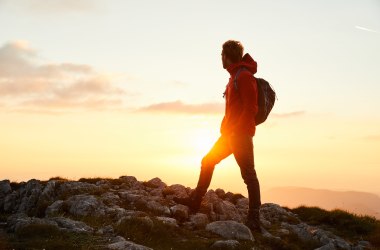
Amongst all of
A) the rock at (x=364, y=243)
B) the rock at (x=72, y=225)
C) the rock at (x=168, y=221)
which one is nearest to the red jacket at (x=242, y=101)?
the rock at (x=168, y=221)

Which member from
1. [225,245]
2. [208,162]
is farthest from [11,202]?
[225,245]

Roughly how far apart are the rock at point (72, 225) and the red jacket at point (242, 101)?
508 centimetres

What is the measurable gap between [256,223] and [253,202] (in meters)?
0.84

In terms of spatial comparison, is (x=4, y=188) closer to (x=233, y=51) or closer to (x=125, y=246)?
(x=125, y=246)

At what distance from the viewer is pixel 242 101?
522 inches

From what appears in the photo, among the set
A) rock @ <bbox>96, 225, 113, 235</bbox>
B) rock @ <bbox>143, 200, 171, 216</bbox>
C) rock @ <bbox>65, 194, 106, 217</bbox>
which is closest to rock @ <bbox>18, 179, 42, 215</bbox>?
rock @ <bbox>65, 194, 106, 217</bbox>

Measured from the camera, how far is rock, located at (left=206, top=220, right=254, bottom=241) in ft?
42.4

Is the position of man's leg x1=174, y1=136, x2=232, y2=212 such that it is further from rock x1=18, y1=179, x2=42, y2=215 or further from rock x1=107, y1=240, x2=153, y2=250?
rock x1=18, y1=179, x2=42, y2=215

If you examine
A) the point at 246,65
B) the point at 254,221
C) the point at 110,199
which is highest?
the point at 246,65

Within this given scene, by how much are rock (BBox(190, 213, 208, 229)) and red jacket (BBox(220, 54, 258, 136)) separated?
2.97 m

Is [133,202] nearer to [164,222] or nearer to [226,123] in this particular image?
[164,222]

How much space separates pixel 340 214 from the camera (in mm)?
20672

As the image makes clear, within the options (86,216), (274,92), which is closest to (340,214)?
(274,92)

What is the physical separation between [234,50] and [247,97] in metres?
1.58
